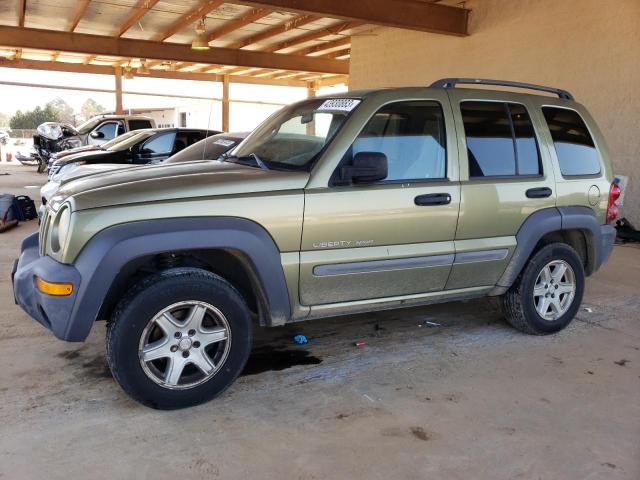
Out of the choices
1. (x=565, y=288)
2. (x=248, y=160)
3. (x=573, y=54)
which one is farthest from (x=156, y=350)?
(x=573, y=54)

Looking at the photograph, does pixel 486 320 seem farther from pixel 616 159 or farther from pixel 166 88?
pixel 166 88

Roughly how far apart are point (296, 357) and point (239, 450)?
4.12 feet

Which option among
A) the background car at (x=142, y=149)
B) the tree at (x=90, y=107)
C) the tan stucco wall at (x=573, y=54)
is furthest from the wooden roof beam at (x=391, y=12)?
the tree at (x=90, y=107)

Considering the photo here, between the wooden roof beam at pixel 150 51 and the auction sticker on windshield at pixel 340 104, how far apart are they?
1469 centimetres

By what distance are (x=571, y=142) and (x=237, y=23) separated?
39.7 feet

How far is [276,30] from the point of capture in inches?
613

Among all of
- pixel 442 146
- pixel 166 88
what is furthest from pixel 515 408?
pixel 166 88

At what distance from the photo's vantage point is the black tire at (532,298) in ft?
14.7

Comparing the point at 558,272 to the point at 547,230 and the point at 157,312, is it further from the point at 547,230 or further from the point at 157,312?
the point at 157,312

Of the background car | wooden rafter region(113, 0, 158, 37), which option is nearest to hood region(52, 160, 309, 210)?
the background car

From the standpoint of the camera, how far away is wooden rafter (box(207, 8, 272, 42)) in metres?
13.4

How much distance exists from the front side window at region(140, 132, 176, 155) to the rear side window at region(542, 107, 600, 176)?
8122 millimetres

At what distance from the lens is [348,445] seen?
9.82 feet

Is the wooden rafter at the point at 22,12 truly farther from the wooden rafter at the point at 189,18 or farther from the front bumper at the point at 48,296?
the front bumper at the point at 48,296
